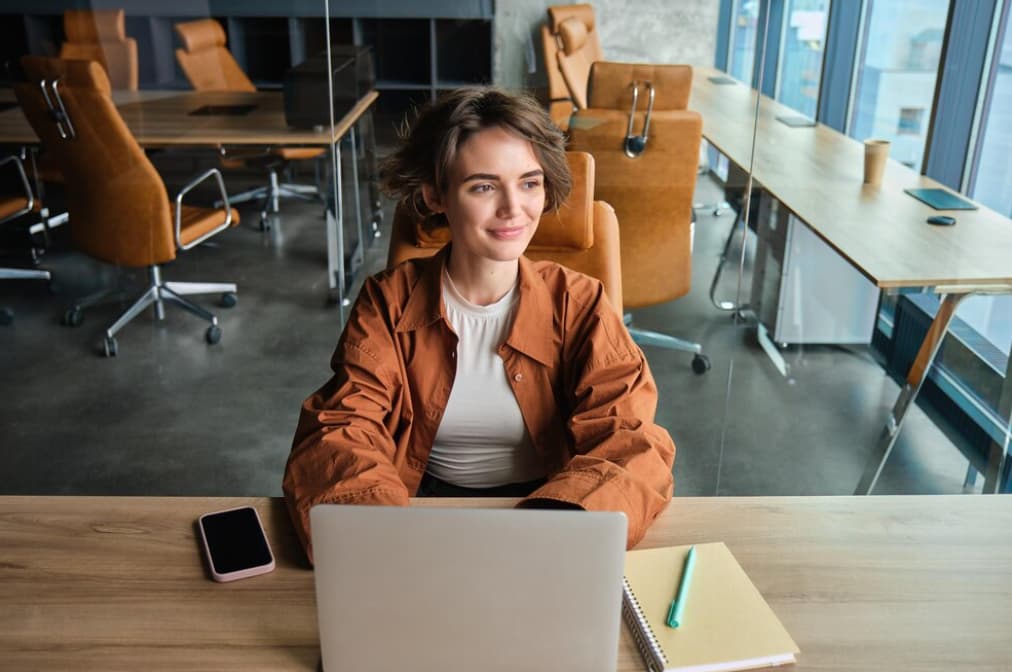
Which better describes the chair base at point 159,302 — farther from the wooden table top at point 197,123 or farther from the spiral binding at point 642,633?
the spiral binding at point 642,633

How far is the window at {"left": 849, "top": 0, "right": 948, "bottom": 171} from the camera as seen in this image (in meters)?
2.76

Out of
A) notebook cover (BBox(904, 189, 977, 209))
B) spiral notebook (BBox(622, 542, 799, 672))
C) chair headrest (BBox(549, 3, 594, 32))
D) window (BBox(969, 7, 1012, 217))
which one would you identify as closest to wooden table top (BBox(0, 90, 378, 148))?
chair headrest (BBox(549, 3, 594, 32))

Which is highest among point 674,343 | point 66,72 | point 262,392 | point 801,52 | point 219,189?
point 801,52

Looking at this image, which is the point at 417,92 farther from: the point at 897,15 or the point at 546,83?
the point at 897,15

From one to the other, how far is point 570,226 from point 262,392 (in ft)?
4.83

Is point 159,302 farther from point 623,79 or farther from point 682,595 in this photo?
point 682,595

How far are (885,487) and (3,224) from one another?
2.85 meters

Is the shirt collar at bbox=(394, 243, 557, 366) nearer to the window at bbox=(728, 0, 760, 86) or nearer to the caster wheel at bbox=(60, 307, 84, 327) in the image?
the window at bbox=(728, 0, 760, 86)

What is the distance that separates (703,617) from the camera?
1.17 meters

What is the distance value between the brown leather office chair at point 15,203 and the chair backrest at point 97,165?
12 cm

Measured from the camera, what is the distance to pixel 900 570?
4.20ft

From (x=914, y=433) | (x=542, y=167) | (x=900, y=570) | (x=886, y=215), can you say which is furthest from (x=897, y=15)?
(x=900, y=570)

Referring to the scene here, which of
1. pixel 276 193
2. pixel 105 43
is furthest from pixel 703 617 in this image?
pixel 105 43

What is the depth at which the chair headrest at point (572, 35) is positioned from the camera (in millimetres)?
2703
